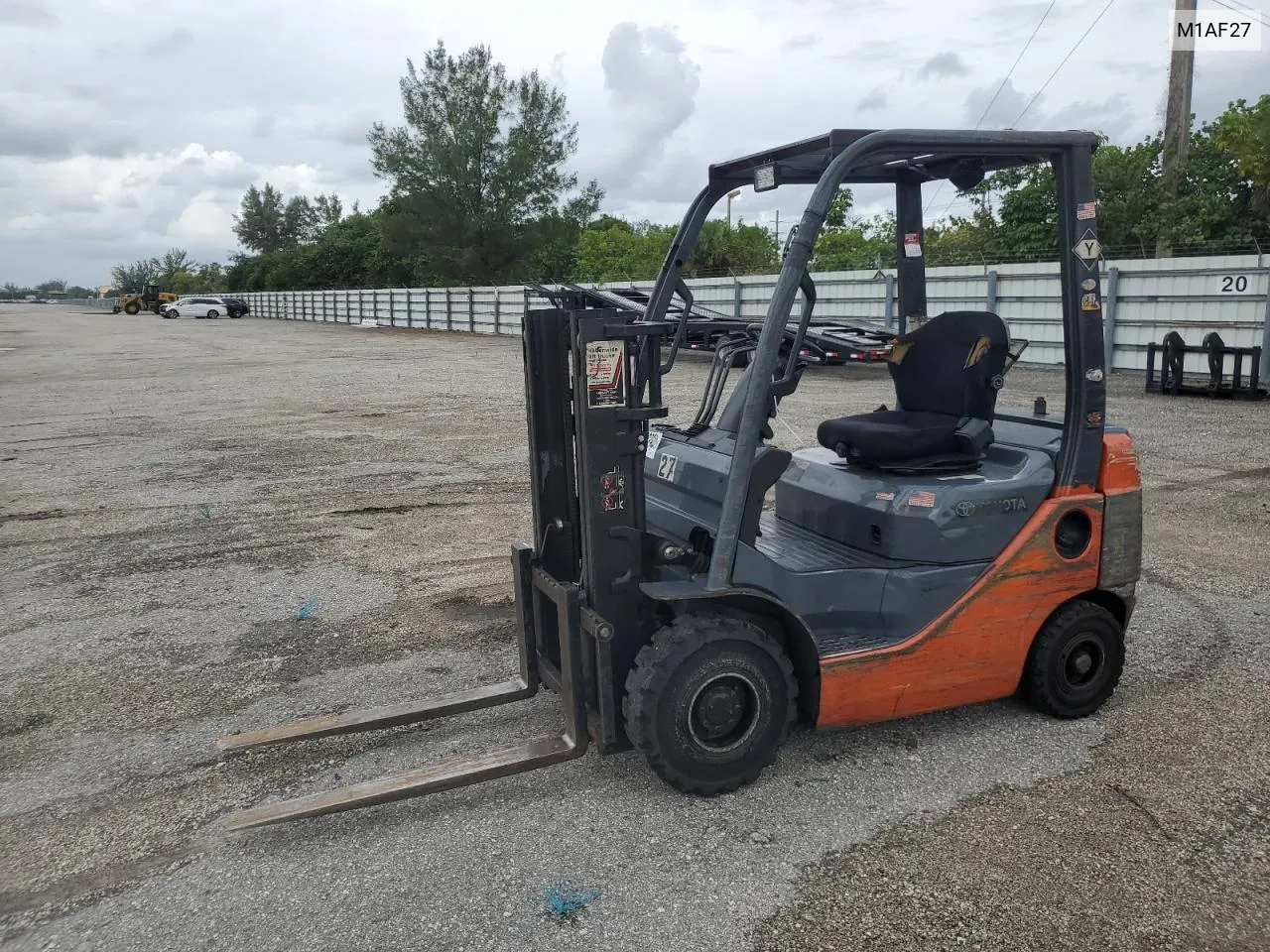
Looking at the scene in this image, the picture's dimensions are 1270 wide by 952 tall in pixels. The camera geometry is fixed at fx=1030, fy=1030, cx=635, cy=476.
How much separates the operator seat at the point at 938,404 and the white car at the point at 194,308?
2620 inches

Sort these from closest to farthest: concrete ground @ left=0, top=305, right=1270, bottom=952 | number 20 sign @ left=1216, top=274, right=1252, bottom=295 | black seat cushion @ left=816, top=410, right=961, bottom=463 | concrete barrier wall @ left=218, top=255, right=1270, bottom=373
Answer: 1. concrete ground @ left=0, top=305, right=1270, bottom=952
2. black seat cushion @ left=816, top=410, right=961, bottom=463
3. number 20 sign @ left=1216, top=274, right=1252, bottom=295
4. concrete barrier wall @ left=218, top=255, right=1270, bottom=373

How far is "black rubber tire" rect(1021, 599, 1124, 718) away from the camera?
429cm

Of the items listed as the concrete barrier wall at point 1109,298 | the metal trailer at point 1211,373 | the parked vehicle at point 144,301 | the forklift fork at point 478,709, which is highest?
the parked vehicle at point 144,301

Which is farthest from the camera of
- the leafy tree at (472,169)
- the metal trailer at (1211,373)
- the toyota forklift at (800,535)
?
the leafy tree at (472,169)

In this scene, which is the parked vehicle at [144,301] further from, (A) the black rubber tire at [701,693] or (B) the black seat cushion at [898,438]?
(A) the black rubber tire at [701,693]

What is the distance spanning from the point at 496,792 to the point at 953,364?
2588 mm

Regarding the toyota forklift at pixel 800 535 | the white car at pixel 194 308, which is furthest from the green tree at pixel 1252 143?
the white car at pixel 194 308

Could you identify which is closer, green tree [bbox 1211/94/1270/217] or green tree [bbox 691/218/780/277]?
green tree [bbox 1211/94/1270/217]

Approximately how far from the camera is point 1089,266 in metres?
4.05

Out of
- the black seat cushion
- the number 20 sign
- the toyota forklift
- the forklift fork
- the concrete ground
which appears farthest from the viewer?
the number 20 sign

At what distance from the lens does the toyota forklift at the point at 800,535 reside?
3652mm

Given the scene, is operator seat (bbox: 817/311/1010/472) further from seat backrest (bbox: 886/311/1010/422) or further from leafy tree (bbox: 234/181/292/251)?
leafy tree (bbox: 234/181/292/251)

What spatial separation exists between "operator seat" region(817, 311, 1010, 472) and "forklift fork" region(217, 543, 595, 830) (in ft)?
4.69

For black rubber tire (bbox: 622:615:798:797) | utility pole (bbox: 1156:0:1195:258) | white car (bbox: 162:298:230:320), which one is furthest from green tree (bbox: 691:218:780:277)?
white car (bbox: 162:298:230:320)
